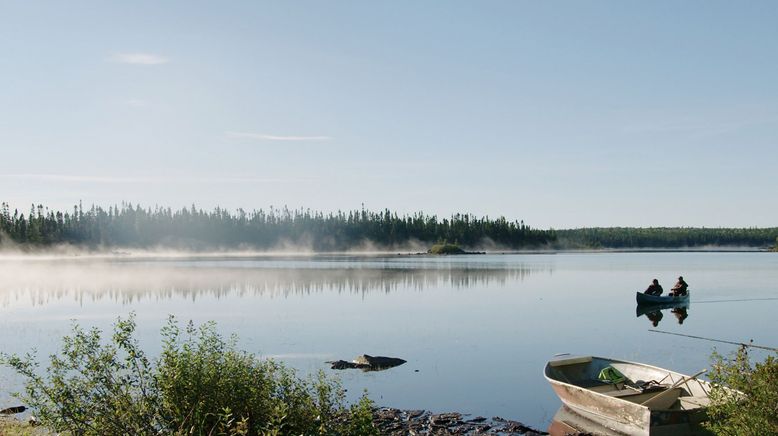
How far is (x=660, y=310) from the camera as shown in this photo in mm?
43281

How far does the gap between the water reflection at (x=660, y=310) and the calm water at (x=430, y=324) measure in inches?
19.2

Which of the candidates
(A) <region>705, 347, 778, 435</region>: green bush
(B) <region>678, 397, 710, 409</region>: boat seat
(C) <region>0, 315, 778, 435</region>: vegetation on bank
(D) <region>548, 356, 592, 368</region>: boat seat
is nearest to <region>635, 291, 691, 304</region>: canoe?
(D) <region>548, 356, 592, 368</region>: boat seat

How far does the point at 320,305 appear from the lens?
43.8 metres

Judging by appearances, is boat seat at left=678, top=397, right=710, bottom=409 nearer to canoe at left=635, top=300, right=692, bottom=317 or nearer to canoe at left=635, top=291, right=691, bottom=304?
canoe at left=635, top=300, right=692, bottom=317

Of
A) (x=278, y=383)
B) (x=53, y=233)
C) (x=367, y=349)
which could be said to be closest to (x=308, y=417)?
(x=278, y=383)

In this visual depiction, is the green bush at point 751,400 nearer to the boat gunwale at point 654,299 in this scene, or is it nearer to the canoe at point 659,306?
the canoe at point 659,306

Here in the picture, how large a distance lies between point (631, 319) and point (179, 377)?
31829 mm

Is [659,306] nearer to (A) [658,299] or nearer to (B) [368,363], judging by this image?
(A) [658,299]

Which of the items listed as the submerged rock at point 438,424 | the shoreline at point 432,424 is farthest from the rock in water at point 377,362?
the submerged rock at point 438,424

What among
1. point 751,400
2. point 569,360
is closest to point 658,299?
point 569,360

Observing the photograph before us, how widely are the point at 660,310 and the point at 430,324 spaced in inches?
651

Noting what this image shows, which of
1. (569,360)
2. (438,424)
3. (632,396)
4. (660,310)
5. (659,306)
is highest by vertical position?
(569,360)

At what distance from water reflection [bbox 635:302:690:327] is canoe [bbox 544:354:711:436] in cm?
2013

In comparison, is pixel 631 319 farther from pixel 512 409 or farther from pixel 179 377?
pixel 179 377
